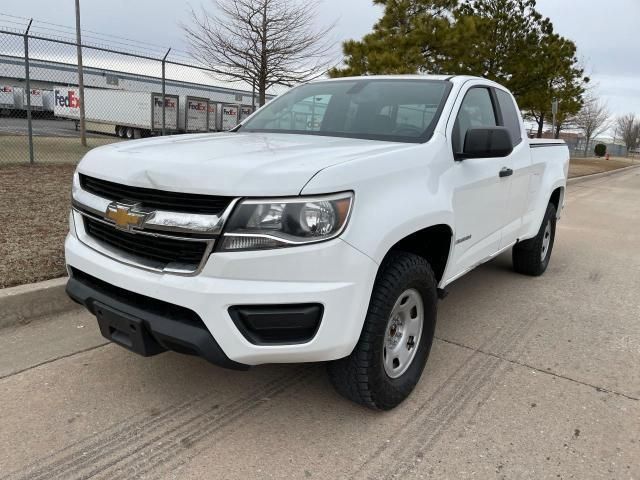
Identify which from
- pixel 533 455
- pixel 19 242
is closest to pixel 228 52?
pixel 19 242

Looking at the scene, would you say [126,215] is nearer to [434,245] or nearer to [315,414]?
[315,414]

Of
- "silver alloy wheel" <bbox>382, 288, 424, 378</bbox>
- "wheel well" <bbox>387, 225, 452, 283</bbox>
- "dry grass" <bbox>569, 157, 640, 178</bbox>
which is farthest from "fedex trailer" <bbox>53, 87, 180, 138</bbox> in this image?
"silver alloy wheel" <bbox>382, 288, 424, 378</bbox>

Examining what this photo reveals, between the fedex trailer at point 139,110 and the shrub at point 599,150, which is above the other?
the fedex trailer at point 139,110

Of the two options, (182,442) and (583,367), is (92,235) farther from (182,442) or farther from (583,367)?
(583,367)

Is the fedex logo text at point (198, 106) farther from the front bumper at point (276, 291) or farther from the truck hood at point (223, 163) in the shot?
the front bumper at point (276, 291)

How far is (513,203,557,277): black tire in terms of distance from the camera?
540 cm

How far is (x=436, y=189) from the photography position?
296cm

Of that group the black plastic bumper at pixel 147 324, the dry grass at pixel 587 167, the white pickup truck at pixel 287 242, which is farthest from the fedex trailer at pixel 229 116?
the black plastic bumper at pixel 147 324

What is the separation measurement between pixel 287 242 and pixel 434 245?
132 centimetres

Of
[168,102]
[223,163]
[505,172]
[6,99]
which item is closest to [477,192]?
[505,172]

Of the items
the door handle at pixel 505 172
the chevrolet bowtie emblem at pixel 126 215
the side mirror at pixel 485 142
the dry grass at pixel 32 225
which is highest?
the side mirror at pixel 485 142

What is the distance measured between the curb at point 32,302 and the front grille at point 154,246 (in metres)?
1.48

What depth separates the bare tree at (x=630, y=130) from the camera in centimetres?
7450

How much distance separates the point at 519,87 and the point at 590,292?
16486 millimetres
